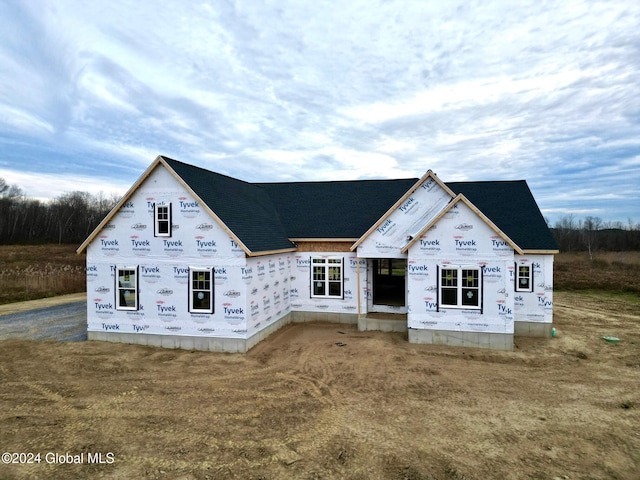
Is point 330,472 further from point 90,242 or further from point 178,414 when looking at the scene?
point 90,242

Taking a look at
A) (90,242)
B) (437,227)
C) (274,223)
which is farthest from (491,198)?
(90,242)

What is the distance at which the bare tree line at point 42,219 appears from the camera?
72.6 metres

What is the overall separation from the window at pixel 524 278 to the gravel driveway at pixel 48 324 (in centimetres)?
1888

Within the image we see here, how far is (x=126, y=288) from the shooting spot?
604 inches

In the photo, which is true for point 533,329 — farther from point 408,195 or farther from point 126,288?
point 126,288

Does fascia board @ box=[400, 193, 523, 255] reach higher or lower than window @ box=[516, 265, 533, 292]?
higher

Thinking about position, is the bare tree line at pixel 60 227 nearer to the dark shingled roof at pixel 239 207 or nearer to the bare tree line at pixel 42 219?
the bare tree line at pixel 42 219

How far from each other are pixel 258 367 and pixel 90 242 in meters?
8.74

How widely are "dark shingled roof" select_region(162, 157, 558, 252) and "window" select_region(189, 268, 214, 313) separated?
6.77ft

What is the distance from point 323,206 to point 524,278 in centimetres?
1068

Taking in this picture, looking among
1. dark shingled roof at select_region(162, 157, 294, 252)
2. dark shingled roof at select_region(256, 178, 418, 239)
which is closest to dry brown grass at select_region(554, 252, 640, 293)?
dark shingled roof at select_region(256, 178, 418, 239)

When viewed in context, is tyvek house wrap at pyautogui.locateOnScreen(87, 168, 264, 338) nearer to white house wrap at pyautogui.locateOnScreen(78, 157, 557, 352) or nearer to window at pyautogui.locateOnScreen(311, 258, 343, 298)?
white house wrap at pyautogui.locateOnScreen(78, 157, 557, 352)

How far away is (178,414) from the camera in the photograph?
9430mm

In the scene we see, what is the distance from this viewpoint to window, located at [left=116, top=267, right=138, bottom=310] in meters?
15.3
